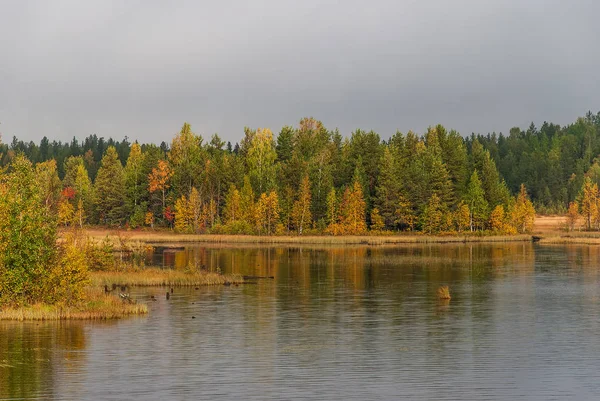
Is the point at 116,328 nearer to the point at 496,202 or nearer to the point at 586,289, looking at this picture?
the point at 586,289

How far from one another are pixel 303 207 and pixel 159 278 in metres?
85.6

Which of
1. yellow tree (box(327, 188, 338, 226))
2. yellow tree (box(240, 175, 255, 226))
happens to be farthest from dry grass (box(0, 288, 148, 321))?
yellow tree (box(240, 175, 255, 226))

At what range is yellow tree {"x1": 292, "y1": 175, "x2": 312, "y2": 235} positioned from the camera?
155 meters

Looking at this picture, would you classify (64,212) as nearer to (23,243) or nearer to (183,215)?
(183,215)

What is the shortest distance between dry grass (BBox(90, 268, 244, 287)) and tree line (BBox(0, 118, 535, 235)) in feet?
259

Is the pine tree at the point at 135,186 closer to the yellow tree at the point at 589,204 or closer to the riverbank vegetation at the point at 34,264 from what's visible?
the yellow tree at the point at 589,204

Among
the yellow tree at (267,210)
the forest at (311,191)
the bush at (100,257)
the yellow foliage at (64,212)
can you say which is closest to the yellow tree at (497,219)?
the forest at (311,191)

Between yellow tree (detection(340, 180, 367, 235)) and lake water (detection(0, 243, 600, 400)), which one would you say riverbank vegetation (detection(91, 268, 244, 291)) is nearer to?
lake water (detection(0, 243, 600, 400))

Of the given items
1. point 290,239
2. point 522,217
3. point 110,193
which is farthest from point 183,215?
point 522,217

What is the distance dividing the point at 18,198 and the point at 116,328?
30.5ft

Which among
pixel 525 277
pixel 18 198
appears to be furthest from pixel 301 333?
pixel 525 277

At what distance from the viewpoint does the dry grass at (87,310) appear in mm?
48094

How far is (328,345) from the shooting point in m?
43.8

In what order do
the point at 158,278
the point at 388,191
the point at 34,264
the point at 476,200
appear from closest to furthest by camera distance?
1. the point at 34,264
2. the point at 158,278
3. the point at 388,191
4. the point at 476,200
